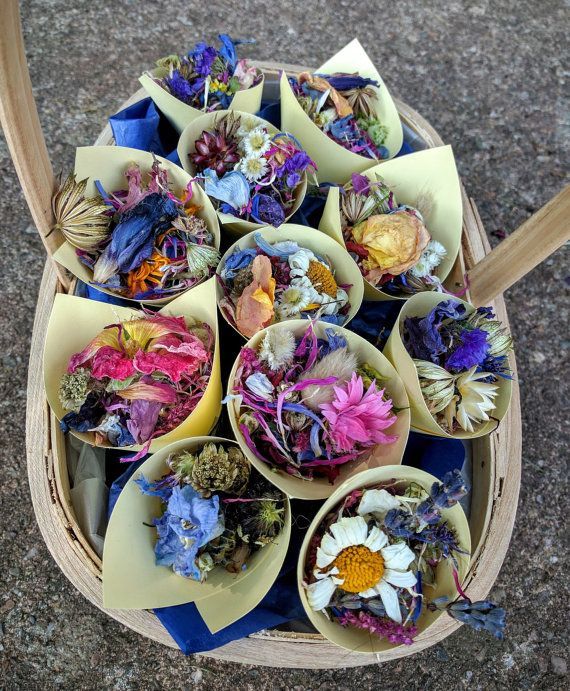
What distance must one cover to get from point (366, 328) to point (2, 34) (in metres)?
0.64

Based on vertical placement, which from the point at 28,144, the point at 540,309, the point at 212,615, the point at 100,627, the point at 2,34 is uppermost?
the point at 2,34

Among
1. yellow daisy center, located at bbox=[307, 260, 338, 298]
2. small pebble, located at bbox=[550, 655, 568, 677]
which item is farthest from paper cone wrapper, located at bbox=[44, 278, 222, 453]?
small pebble, located at bbox=[550, 655, 568, 677]

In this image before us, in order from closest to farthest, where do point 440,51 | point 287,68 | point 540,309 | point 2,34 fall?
point 2,34 → point 287,68 → point 540,309 → point 440,51

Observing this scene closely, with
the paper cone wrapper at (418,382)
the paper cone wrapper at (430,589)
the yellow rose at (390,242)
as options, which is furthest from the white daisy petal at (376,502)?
the yellow rose at (390,242)

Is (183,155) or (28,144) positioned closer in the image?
(28,144)

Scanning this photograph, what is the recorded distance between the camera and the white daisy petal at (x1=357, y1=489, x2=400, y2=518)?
2.40 feet

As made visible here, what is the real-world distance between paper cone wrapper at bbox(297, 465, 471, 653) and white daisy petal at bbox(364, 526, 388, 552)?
2.4 inches

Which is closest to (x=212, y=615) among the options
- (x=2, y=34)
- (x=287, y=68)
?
(x=2, y=34)

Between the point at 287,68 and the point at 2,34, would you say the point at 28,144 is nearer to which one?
the point at 2,34

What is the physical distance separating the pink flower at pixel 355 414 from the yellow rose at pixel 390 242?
236 millimetres

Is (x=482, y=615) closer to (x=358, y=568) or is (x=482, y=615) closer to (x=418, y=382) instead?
(x=358, y=568)

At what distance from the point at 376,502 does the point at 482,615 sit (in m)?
0.17

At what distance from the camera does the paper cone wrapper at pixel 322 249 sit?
88 centimetres

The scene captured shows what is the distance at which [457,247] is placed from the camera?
1007mm
